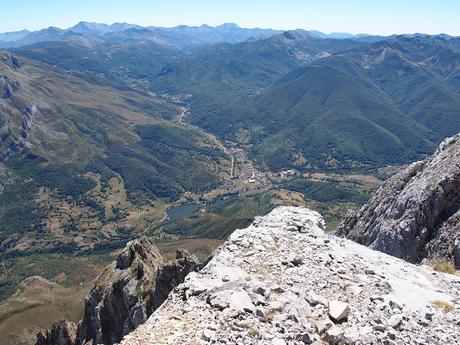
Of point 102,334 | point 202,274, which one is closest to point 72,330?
point 102,334

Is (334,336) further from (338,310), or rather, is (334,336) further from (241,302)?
(241,302)

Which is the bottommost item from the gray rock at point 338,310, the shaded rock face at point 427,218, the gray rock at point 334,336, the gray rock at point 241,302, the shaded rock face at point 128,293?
the shaded rock face at point 128,293

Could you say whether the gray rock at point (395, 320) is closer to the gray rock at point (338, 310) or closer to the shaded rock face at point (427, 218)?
the gray rock at point (338, 310)

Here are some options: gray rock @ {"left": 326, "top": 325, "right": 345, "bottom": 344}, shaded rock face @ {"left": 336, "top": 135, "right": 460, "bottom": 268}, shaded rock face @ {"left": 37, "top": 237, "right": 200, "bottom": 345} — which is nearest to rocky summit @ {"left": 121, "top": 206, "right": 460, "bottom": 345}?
gray rock @ {"left": 326, "top": 325, "right": 345, "bottom": 344}

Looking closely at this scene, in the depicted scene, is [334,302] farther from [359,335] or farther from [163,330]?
[163,330]

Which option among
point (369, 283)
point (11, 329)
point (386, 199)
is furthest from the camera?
point (11, 329)

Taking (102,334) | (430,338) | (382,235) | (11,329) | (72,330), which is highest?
(430,338)

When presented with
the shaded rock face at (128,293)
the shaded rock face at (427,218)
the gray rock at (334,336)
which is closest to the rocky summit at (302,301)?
the gray rock at (334,336)
